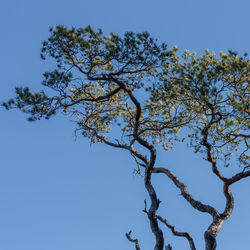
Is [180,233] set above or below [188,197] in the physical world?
below

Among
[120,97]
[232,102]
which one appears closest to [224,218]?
[232,102]

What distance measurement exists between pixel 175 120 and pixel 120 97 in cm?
236

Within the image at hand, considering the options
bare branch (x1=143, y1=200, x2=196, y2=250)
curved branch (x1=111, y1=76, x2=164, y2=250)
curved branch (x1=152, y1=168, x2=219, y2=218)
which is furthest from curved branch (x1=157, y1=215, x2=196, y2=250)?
curved branch (x1=152, y1=168, x2=219, y2=218)

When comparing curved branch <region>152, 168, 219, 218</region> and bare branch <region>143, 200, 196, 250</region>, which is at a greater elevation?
curved branch <region>152, 168, 219, 218</region>

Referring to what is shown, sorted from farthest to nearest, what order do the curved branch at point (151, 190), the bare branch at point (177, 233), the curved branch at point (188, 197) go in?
the curved branch at point (188, 197) < the curved branch at point (151, 190) < the bare branch at point (177, 233)

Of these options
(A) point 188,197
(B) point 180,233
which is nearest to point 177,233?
(B) point 180,233

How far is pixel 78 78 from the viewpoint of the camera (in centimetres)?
1403

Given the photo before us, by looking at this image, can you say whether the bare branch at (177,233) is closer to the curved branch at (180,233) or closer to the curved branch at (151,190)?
the curved branch at (180,233)

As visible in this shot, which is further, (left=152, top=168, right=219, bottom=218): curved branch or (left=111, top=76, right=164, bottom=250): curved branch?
(left=152, top=168, right=219, bottom=218): curved branch

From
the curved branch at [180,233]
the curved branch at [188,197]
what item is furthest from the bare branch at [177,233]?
the curved branch at [188,197]

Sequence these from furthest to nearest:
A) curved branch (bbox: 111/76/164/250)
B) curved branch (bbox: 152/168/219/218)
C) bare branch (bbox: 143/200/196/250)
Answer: curved branch (bbox: 152/168/219/218), curved branch (bbox: 111/76/164/250), bare branch (bbox: 143/200/196/250)

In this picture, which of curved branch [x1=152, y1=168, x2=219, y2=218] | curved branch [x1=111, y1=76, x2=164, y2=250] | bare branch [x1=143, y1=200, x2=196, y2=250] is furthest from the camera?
curved branch [x1=152, y1=168, x2=219, y2=218]

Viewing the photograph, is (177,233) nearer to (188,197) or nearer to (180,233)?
(180,233)

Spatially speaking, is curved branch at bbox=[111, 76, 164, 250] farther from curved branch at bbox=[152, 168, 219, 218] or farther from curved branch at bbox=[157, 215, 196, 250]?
curved branch at bbox=[152, 168, 219, 218]
